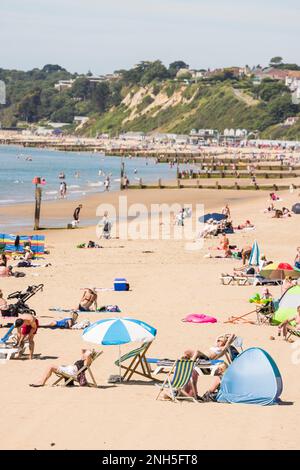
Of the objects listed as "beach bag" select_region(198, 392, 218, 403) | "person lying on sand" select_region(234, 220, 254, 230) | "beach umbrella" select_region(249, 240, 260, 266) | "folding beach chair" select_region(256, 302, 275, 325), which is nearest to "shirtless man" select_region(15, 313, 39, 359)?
"beach bag" select_region(198, 392, 218, 403)

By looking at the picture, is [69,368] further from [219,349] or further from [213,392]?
[219,349]

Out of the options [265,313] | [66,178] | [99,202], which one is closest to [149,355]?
[265,313]

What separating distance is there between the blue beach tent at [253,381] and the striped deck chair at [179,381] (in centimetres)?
44

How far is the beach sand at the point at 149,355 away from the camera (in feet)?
36.9

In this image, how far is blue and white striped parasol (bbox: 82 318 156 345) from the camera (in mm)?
13945

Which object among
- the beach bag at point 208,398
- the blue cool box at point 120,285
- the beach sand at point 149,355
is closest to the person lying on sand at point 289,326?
the beach sand at point 149,355

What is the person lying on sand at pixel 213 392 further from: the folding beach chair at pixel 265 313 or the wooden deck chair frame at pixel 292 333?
the folding beach chair at pixel 265 313

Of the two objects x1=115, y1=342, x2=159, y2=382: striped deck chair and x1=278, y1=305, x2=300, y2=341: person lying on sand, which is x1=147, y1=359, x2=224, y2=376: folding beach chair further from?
x1=278, y1=305, x2=300, y2=341: person lying on sand

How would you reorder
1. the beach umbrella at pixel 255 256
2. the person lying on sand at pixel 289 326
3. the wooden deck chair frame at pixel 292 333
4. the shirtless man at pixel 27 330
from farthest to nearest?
the beach umbrella at pixel 255 256 → the person lying on sand at pixel 289 326 → the wooden deck chair frame at pixel 292 333 → the shirtless man at pixel 27 330

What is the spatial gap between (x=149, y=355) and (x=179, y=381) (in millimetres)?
2553

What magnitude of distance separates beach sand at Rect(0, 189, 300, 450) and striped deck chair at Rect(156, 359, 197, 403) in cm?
21

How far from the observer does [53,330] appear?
1764 cm
